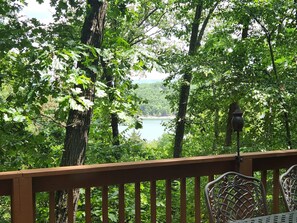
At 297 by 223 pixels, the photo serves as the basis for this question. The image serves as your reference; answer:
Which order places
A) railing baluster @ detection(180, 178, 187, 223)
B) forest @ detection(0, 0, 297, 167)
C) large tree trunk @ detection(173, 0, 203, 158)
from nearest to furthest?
1. railing baluster @ detection(180, 178, 187, 223)
2. forest @ detection(0, 0, 297, 167)
3. large tree trunk @ detection(173, 0, 203, 158)

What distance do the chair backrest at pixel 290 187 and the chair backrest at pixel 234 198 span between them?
129mm

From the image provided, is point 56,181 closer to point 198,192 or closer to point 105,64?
point 198,192

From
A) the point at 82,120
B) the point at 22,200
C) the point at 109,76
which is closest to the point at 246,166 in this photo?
the point at 22,200

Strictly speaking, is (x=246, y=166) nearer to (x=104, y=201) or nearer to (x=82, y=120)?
(x=104, y=201)

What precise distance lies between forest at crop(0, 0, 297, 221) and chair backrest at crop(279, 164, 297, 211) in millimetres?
1628

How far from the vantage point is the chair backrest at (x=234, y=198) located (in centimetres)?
195

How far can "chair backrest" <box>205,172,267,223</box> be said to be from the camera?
1.95m

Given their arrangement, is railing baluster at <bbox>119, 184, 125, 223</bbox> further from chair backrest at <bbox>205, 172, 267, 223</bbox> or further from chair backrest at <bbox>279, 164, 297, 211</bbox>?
chair backrest at <bbox>279, 164, 297, 211</bbox>

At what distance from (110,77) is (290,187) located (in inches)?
148

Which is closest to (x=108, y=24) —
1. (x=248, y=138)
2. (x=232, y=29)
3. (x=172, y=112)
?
(x=172, y=112)

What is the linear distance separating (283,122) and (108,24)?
5.54 meters

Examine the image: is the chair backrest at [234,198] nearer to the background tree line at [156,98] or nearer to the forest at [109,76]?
the forest at [109,76]

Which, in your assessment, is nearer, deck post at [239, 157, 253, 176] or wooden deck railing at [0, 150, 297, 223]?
wooden deck railing at [0, 150, 297, 223]

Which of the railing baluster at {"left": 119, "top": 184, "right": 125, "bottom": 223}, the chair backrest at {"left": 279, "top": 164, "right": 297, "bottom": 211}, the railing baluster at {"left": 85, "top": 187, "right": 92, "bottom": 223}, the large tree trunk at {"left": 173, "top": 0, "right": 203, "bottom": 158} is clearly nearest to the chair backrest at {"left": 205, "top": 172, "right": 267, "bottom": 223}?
the chair backrest at {"left": 279, "top": 164, "right": 297, "bottom": 211}
